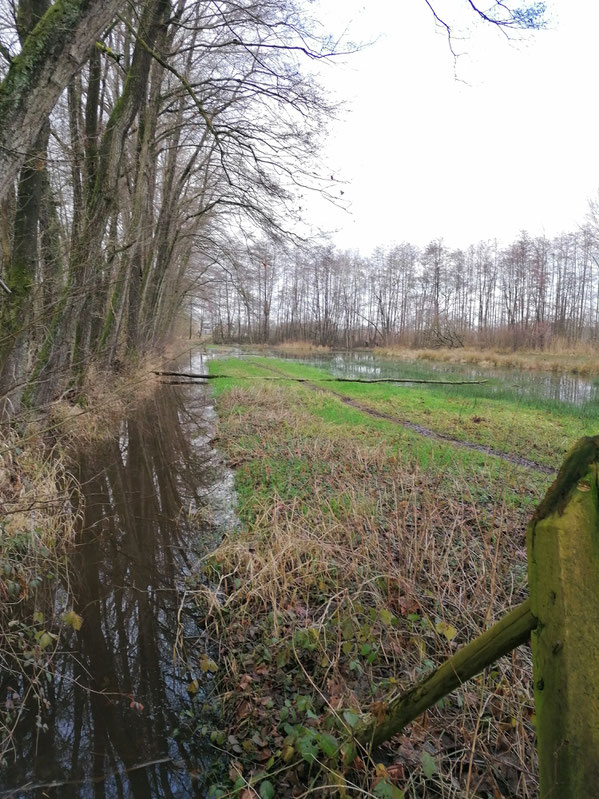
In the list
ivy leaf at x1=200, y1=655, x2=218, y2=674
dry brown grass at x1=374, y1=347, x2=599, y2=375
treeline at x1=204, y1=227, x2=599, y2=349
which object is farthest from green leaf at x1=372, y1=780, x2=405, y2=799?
treeline at x1=204, y1=227, x2=599, y2=349

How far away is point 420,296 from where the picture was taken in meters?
61.3

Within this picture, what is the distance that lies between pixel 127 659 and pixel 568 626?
324 centimetres

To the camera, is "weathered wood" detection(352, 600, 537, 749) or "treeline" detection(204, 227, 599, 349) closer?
"weathered wood" detection(352, 600, 537, 749)

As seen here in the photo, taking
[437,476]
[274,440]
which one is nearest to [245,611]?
[437,476]

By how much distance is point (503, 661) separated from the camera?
2551 mm

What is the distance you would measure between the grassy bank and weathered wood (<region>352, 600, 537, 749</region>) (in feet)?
1.78

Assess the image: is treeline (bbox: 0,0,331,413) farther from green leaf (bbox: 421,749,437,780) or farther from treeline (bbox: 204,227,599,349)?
treeline (bbox: 204,227,599,349)

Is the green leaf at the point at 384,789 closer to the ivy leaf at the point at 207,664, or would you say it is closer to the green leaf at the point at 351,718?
the green leaf at the point at 351,718

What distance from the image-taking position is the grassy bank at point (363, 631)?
2.13 m

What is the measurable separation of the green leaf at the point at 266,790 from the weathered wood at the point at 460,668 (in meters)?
0.75

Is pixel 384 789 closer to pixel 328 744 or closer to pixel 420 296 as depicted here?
pixel 328 744

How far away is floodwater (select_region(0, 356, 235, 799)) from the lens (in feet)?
7.88

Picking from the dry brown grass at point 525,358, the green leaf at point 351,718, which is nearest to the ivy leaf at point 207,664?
the green leaf at point 351,718

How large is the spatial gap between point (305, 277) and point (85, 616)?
6631 cm
